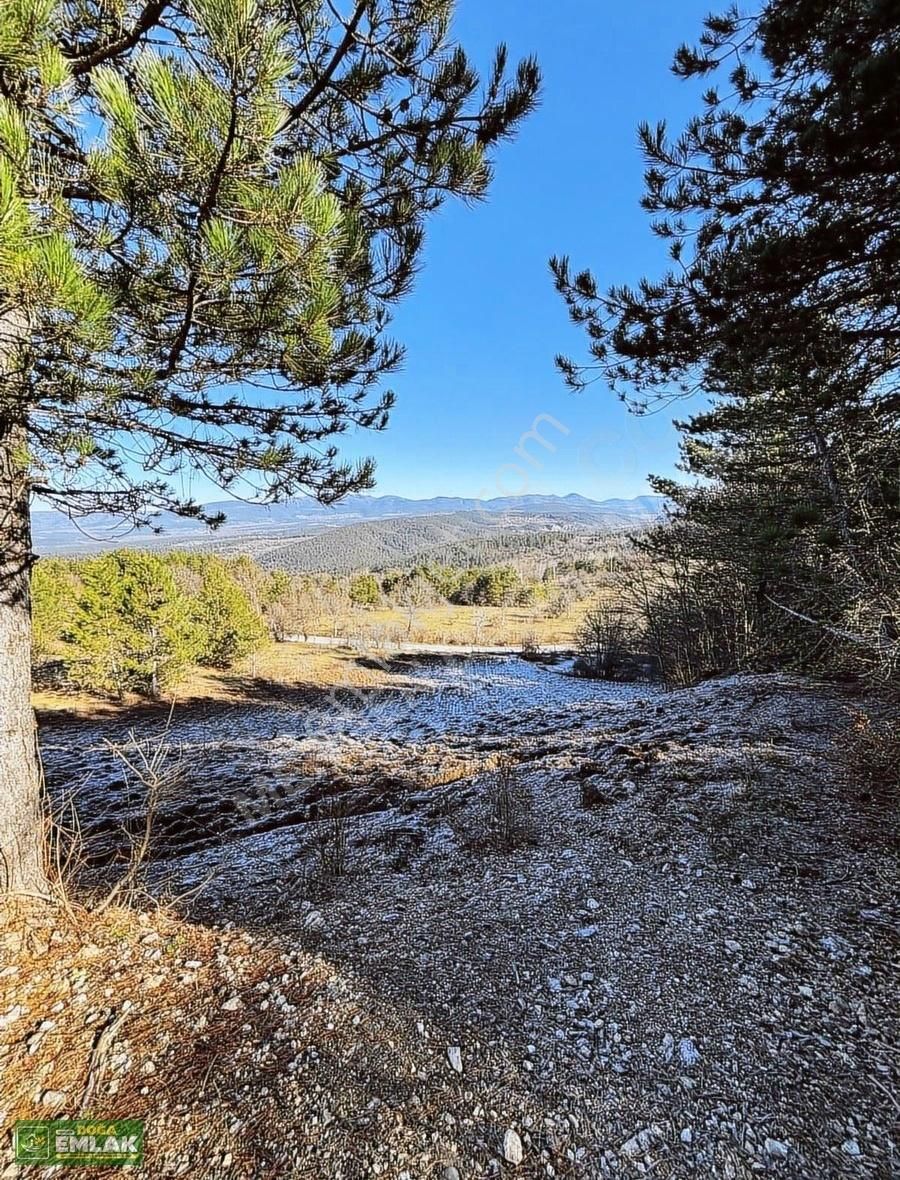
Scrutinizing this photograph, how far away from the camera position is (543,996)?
1.70 meters

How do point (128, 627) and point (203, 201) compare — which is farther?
point (128, 627)

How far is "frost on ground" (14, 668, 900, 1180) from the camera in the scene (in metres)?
1.23

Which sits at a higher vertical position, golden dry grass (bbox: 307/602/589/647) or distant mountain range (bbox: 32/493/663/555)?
distant mountain range (bbox: 32/493/663/555)

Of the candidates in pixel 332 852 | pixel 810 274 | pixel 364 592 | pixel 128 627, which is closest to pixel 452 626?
pixel 364 592

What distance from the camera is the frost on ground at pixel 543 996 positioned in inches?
48.4

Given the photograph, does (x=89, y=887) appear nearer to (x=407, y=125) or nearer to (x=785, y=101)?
(x=407, y=125)

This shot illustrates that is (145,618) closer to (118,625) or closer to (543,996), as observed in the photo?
(118,625)

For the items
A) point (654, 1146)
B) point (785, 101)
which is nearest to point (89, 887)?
point (654, 1146)

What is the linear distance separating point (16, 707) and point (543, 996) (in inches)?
98.0

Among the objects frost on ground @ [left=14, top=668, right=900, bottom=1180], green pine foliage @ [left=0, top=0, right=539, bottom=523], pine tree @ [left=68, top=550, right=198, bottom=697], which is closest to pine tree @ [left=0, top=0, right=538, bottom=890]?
green pine foliage @ [left=0, top=0, right=539, bottom=523]

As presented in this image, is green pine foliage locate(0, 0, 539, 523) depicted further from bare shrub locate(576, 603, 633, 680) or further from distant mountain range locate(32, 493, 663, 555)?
bare shrub locate(576, 603, 633, 680)

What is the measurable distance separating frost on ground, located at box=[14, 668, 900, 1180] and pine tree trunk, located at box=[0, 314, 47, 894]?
62cm

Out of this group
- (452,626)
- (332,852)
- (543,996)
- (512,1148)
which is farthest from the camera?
(452,626)

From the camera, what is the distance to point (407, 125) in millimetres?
2154
